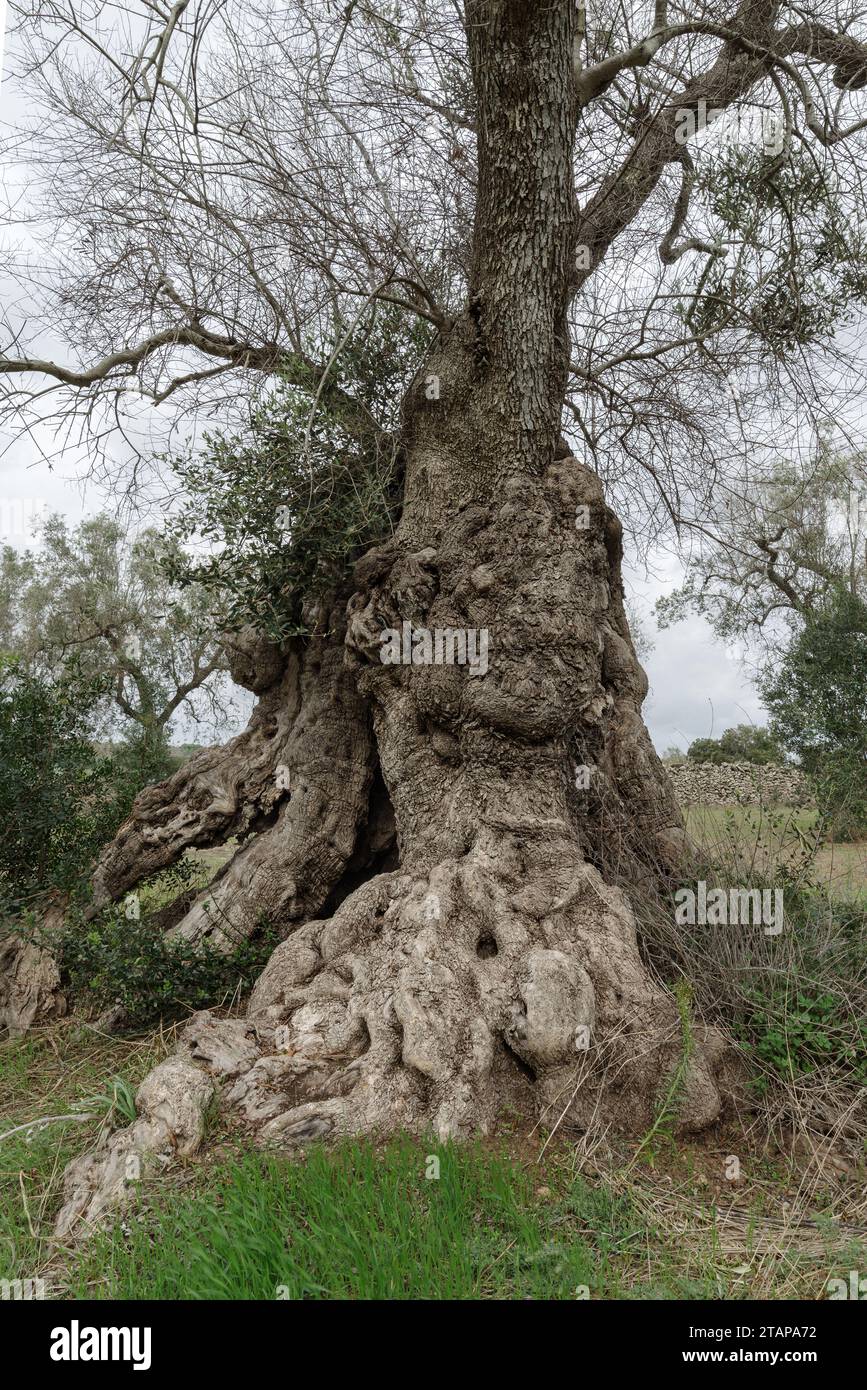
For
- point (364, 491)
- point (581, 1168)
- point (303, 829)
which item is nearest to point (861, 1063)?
point (581, 1168)

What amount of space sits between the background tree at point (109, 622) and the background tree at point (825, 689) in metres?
9.06

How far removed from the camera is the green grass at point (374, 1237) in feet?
8.96

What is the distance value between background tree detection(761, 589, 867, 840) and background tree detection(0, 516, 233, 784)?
906 centimetres

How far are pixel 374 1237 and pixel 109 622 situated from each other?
602 inches

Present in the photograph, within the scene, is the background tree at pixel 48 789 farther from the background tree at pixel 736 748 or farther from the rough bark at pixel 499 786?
the background tree at pixel 736 748

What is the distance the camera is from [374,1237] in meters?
2.78

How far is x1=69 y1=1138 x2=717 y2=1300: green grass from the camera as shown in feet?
8.96

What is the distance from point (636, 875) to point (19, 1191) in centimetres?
358

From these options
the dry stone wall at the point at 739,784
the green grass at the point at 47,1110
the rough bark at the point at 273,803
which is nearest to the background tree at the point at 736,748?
the dry stone wall at the point at 739,784

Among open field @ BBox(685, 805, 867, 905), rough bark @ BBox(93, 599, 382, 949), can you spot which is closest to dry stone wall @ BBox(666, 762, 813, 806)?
open field @ BBox(685, 805, 867, 905)
